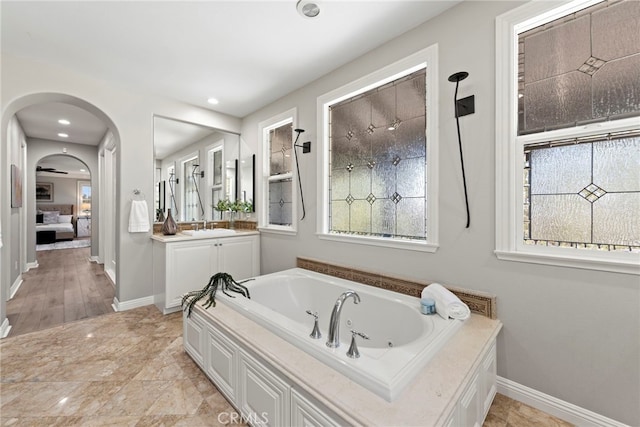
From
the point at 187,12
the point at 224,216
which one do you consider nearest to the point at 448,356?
the point at 187,12

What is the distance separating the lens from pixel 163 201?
11.1 ft

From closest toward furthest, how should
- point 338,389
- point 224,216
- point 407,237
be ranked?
point 338,389, point 407,237, point 224,216

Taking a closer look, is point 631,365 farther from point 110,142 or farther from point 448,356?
point 110,142

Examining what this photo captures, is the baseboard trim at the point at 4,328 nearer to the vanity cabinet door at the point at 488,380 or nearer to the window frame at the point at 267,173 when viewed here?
the window frame at the point at 267,173

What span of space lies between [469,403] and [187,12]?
2.90 meters

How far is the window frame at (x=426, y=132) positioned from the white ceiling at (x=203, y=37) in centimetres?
25

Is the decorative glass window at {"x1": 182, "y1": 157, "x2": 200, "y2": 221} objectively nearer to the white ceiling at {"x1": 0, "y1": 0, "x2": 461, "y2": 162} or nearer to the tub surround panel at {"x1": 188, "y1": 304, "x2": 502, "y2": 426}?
the white ceiling at {"x1": 0, "y1": 0, "x2": 461, "y2": 162}

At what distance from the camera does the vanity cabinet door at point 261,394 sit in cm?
121

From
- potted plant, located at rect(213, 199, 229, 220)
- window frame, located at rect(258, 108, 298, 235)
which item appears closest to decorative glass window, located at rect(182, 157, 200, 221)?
potted plant, located at rect(213, 199, 229, 220)

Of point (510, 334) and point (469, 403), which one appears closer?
point (469, 403)

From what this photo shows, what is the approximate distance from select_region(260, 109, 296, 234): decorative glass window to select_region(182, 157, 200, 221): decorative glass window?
952mm

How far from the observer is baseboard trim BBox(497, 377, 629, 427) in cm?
137

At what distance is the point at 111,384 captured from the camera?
5.82 feet

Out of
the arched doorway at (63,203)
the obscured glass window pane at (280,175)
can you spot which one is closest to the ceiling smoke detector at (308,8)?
the obscured glass window pane at (280,175)
